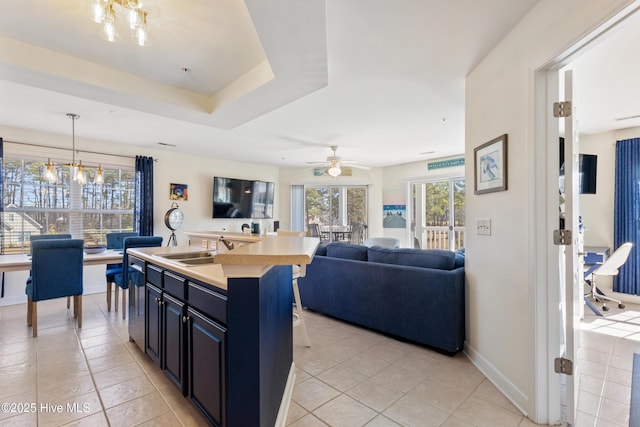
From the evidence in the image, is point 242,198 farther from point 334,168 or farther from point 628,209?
point 628,209

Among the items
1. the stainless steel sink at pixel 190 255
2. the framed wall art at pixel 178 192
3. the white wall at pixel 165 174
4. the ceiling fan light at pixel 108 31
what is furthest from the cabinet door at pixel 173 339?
the framed wall art at pixel 178 192

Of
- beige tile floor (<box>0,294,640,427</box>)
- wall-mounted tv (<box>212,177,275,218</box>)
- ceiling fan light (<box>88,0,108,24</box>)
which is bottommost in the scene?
beige tile floor (<box>0,294,640,427</box>)

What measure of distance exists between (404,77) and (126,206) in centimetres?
521

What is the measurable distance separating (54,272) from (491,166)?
434 centimetres

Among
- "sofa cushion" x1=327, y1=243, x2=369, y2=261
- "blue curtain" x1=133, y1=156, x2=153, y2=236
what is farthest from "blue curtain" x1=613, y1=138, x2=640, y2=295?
"blue curtain" x1=133, y1=156, x2=153, y2=236

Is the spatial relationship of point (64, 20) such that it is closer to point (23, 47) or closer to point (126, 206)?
point (23, 47)

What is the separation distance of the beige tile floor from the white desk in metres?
0.68

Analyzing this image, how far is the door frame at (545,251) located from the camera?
1.75m

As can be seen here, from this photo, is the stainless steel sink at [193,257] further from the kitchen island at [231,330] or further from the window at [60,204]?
the window at [60,204]

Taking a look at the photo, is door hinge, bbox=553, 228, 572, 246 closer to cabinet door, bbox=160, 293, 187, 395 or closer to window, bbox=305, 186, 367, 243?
cabinet door, bbox=160, 293, 187, 395

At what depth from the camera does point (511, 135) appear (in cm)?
201

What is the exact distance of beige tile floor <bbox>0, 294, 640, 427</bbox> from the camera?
5.86 ft

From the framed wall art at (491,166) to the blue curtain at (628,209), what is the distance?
350cm

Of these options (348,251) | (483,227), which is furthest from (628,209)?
(348,251)
